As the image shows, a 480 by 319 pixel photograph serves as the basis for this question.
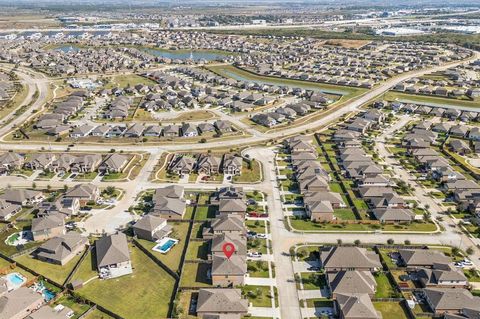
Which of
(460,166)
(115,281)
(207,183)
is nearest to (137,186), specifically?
(207,183)

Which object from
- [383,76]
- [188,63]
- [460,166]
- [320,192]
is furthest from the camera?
[188,63]

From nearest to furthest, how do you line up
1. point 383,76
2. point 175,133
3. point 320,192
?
1. point 320,192
2. point 175,133
3. point 383,76

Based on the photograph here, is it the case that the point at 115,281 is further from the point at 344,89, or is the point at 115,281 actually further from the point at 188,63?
the point at 188,63

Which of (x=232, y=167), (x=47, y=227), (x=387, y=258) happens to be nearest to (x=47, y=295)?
(x=47, y=227)

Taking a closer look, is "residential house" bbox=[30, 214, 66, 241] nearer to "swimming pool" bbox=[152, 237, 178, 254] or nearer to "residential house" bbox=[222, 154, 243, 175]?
"swimming pool" bbox=[152, 237, 178, 254]

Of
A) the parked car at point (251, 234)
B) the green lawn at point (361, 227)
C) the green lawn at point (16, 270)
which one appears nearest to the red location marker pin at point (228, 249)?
the parked car at point (251, 234)

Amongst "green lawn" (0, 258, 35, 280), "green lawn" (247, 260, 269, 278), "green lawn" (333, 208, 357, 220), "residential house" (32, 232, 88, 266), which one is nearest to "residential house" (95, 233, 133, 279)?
"residential house" (32, 232, 88, 266)

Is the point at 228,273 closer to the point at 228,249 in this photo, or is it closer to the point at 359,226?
the point at 228,249

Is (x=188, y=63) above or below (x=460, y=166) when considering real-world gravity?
above
